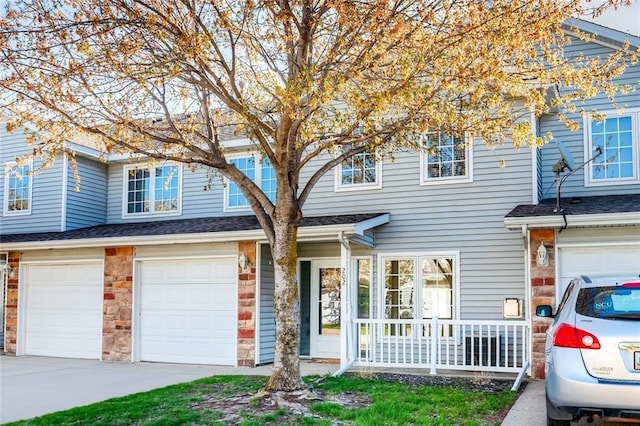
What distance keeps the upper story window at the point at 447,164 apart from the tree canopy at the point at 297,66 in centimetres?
337

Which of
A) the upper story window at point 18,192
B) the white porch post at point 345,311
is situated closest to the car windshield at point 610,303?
the white porch post at point 345,311

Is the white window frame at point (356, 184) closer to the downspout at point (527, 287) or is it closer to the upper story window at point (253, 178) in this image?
the upper story window at point (253, 178)

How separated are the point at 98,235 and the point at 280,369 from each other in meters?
7.31

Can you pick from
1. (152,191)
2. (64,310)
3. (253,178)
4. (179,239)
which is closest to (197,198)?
(152,191)

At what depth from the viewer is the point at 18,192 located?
16.7m

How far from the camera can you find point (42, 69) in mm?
8312

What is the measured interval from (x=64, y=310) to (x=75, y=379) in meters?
4.13

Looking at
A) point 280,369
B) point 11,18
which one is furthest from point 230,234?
point 11,18

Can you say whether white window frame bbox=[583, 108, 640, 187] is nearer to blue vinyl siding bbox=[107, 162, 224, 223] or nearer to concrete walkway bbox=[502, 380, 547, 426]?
concrete walkway bbox=[502, 380, 547, 426]

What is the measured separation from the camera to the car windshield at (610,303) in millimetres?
5188

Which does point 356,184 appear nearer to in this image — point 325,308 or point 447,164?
point 447,164

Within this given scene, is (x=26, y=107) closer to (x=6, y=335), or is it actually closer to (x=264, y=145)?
(x=264, y=145)

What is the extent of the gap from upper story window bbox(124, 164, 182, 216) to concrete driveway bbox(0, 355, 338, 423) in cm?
404

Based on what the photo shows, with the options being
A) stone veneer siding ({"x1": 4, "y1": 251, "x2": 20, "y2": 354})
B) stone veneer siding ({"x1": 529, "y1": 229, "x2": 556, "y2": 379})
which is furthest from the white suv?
stone veneer siding ({"x1": 4, "y1": 251, "x2": 20, "y2": 354})
